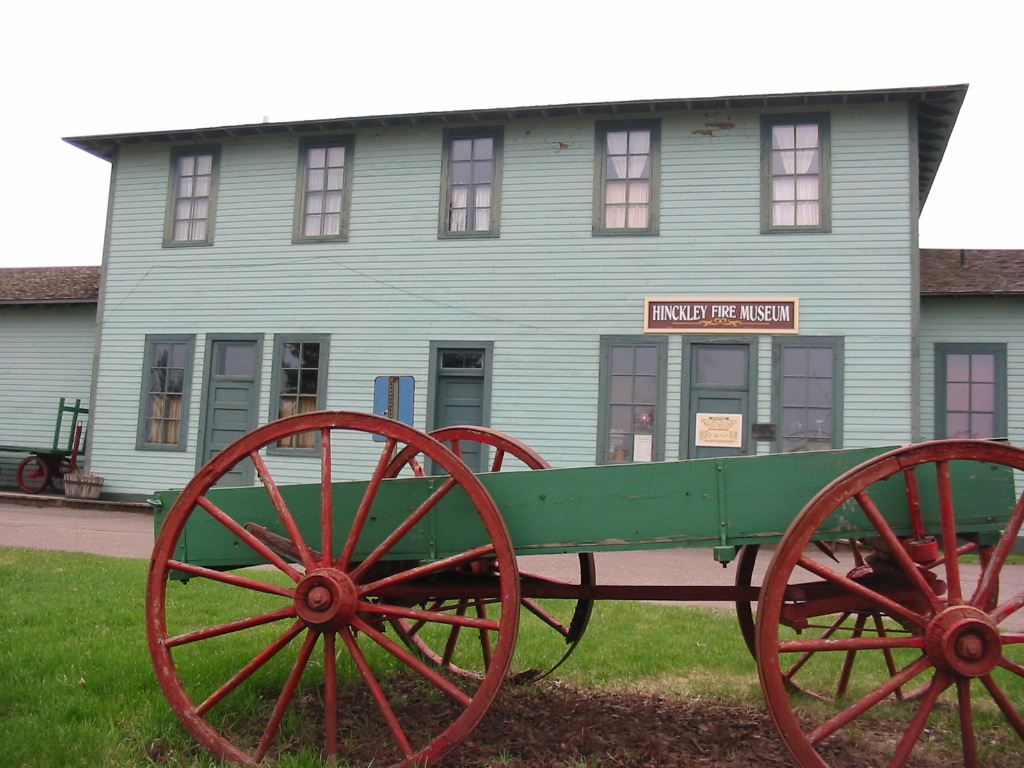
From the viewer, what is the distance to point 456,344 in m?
13.7

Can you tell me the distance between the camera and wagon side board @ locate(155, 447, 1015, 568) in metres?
3.30

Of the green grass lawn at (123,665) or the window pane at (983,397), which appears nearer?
the green grass lawn at (123,665)

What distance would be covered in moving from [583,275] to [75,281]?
11.9 m

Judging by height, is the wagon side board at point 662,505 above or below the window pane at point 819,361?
below

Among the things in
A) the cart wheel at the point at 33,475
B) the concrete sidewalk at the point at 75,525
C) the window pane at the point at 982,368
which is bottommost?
the concrete sidewalk at the point at 75,525

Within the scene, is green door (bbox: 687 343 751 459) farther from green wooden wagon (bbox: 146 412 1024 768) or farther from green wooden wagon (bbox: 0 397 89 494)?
green wooden wagon (bbox: 0 397 89 494)

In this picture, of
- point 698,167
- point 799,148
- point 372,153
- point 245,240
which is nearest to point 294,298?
point 245,240

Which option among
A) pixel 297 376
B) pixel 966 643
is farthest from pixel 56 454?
pixel 966 643

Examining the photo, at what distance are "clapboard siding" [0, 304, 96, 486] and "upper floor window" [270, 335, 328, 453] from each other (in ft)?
17.6

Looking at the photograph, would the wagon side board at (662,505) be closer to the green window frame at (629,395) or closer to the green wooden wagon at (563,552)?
the green wooden wagon at (563,552)

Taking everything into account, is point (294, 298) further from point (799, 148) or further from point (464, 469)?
point (464, 469)

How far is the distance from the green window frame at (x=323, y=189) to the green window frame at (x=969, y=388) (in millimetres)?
9761

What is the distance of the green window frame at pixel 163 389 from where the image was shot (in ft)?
49.4

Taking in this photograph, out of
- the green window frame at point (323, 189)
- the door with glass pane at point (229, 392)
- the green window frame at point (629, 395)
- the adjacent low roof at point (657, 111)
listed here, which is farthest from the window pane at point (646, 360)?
the door with glass pane at point (229, 392)
